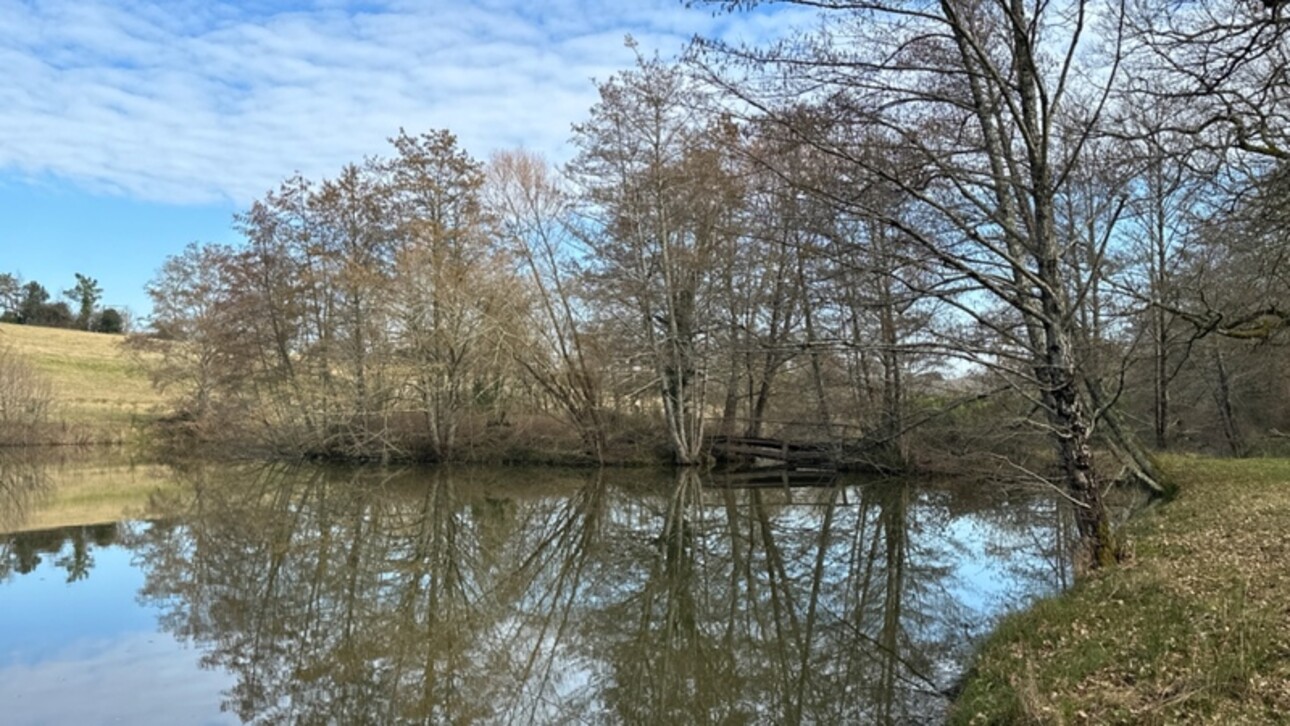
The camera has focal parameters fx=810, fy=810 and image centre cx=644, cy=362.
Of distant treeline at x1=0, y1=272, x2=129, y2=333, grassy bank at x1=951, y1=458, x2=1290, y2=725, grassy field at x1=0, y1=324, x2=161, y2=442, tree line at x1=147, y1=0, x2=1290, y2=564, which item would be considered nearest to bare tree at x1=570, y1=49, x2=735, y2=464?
tree line at x1=147, y1=0, x2=1290, y2=564

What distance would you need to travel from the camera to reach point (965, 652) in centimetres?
712

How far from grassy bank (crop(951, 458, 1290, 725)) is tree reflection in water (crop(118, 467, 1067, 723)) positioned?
2.77 feet

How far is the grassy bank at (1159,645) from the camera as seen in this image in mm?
4203

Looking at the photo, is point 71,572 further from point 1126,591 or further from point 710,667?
point 1126,591

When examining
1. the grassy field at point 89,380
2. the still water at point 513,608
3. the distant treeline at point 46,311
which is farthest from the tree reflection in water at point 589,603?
the distant treeline at point 46,311

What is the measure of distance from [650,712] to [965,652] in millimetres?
2940

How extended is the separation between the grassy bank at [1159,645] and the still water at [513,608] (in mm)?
798

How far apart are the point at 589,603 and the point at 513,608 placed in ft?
2.94

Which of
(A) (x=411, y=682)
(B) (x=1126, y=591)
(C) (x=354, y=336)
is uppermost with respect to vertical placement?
(C) (x=354, y=336)

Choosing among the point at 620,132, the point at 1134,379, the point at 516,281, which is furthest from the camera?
the point at 516,281

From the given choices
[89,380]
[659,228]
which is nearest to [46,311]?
[89,380]

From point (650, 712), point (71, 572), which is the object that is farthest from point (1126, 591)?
point (71, 572)

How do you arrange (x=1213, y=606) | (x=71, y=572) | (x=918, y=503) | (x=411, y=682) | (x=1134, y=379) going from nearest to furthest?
1. (x=1213, y=606)
2. (x=411, y=682)
3. (x=71, y=572)
4. (x=918, y=503)
5. (x=1134, y=379)

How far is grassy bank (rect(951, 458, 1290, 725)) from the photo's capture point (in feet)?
13.8
